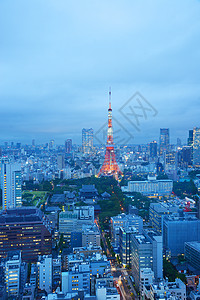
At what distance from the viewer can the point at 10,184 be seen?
10.2 metres

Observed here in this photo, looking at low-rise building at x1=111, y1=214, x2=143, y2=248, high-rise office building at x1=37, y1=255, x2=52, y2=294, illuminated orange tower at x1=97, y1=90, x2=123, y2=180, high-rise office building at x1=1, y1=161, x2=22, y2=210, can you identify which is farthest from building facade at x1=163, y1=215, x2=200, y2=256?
illuminated orange tower at x1=97, y1=90, x2=123, y2=180

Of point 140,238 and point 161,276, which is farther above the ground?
point 140,238

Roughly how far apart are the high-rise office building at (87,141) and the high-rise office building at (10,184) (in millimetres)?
23362

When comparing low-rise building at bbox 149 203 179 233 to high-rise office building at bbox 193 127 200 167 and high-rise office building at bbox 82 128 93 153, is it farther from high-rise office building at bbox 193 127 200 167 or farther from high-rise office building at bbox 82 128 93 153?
high-rise office building at bbox 82 128 93 153

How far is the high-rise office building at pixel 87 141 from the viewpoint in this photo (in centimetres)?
3372

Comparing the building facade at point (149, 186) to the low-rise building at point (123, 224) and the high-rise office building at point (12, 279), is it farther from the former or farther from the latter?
the high-rise office building at point (12, 279)

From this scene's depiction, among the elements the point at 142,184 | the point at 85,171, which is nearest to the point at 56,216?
the point at 142,184

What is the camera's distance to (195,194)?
13.3m

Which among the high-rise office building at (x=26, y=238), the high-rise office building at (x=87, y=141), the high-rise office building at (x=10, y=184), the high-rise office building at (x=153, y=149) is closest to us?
the high-rise office building at (x=26, y=238)

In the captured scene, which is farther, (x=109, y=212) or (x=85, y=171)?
(x=85, y=171)

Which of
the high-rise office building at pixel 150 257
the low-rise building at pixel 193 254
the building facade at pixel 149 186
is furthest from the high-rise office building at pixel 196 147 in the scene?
the high-rise office building at pixel 150 257

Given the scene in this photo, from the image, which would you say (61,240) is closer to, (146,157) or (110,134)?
(110,134)

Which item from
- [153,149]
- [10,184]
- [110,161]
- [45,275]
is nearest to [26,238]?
[45,275]

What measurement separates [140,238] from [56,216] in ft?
12.8
